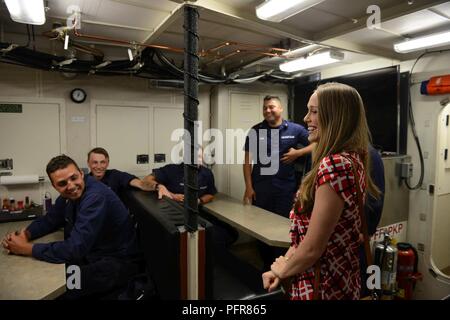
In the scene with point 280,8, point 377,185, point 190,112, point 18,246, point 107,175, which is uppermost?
point 280,8

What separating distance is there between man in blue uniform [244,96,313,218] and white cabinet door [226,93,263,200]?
2.63 feet

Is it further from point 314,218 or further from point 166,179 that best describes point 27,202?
point 314,218

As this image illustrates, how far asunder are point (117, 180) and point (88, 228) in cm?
140

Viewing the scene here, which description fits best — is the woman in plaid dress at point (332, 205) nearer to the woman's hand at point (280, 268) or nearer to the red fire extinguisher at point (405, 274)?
the woman's hand at point (280, 268)

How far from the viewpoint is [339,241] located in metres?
1.14

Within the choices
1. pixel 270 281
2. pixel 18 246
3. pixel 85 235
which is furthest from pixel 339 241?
pixel 18 246

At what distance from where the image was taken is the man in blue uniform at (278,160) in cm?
324

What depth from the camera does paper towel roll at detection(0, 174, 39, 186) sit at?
9.51 feet

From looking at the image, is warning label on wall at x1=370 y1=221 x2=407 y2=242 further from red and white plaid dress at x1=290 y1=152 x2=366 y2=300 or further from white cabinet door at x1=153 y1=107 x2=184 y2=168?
white cabinet door at x1=153 y1=107 x2=184 y2=168

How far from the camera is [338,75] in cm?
392

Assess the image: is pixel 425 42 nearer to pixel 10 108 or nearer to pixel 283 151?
pixel 283 151

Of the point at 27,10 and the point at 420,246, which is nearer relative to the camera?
the point at 27,10
